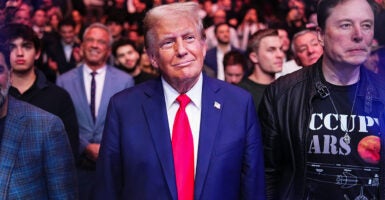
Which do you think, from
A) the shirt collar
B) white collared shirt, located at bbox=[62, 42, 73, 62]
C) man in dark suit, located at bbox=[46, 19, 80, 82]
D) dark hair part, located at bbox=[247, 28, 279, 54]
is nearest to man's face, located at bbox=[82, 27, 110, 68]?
dark hair part, located at bbox=[247, 28, 279, 54]

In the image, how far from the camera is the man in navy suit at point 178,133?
2.64 meters

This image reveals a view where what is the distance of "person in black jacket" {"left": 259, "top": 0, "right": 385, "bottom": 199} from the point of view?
109 inches

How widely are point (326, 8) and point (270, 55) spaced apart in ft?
7.93

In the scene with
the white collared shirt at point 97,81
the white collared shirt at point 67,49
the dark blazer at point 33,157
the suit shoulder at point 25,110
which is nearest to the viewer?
the dark blazer at point 33,157

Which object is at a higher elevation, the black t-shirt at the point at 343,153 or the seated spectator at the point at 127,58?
the seated spectator at the point at 127,58

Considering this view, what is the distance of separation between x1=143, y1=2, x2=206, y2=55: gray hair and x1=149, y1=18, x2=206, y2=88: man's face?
0.06 feet

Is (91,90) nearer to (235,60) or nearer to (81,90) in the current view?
(81,90)

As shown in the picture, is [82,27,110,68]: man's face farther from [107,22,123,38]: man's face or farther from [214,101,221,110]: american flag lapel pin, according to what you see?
[107,22,123,38]: man's face

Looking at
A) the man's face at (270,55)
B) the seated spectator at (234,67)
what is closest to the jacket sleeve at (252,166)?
the man's face at (270,55)

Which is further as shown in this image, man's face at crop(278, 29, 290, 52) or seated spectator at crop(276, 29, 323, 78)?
man's face at crop(278, 29, 290, 52)

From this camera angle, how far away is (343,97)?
289cm

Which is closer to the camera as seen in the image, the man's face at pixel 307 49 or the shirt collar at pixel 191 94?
the shirt collar at pixel 191 94

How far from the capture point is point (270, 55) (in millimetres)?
5297

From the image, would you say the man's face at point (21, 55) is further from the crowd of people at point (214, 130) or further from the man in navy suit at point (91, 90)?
the crowd of people at point (214, 130)
